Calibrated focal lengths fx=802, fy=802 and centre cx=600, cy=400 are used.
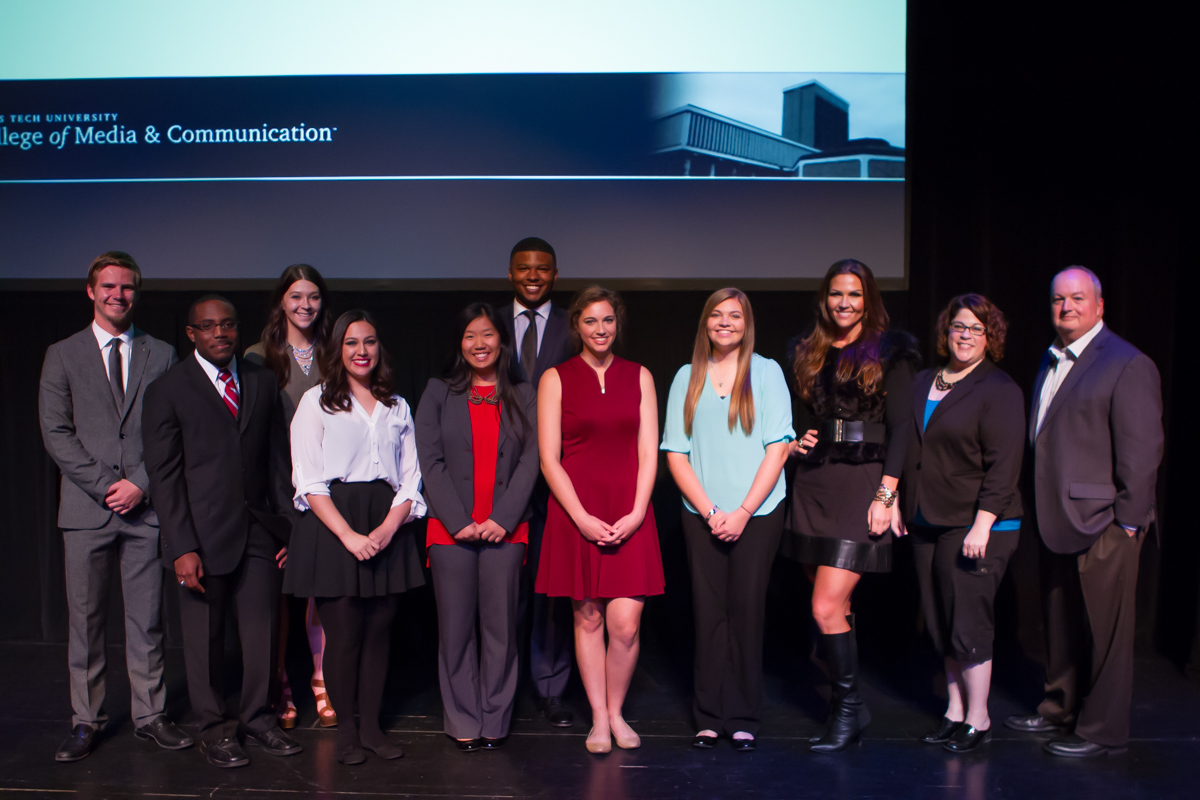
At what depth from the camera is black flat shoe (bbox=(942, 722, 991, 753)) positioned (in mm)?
2748

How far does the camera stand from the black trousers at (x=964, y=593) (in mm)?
2695

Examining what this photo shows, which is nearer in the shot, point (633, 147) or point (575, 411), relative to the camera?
point (575, 411)

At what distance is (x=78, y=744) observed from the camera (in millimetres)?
2721

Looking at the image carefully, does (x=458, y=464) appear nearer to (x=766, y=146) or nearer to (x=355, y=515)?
(x=355, y=515)

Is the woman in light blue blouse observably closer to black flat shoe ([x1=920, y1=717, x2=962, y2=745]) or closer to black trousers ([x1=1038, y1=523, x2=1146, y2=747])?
black flat shoe ([x1=920, y1=717, x2=962, y2=745])

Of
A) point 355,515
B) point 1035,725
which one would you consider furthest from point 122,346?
point 1035,725

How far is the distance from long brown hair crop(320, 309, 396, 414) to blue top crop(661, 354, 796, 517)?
981mm

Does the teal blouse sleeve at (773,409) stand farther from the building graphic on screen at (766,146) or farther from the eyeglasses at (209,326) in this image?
the eyeglasses at (209,326)

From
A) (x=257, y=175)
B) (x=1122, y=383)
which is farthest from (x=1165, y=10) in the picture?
(x=257, y=175)

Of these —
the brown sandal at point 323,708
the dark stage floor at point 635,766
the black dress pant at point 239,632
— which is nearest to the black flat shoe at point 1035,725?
the dark stage floor at point 635,766

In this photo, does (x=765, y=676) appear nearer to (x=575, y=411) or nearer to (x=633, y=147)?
(x=575, y=411)

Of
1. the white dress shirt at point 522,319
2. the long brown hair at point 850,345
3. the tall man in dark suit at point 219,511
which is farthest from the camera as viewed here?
the white dress shirt at point 522,319

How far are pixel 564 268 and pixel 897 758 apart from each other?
2.37m

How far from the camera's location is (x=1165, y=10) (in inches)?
144
